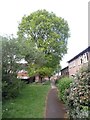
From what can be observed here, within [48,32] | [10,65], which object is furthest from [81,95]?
[48,32]

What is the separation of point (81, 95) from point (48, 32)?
34.7 metres

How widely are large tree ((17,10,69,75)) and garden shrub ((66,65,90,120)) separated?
32.0m

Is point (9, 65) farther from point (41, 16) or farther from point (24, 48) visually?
point (41, 16)

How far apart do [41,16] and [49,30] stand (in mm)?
2625

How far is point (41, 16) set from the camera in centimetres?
4503

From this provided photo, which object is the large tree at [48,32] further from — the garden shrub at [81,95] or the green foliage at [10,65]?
the garden shrub at [81,95]

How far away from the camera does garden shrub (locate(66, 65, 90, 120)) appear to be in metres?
10.7

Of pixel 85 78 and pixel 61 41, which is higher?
pixel 61 41

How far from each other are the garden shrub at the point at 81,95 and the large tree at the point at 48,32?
32004 millimetres

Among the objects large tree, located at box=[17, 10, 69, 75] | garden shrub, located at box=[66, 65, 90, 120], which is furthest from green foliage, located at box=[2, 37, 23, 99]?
large tree, located at box=[17, 10, 69, 75]

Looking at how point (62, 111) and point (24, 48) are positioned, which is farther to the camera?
point (24, 48)

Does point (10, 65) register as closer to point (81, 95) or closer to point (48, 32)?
point (81, 95)

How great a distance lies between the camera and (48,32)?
45438 millimetres

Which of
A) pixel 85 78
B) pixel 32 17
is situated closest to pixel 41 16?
pixel 32 17
